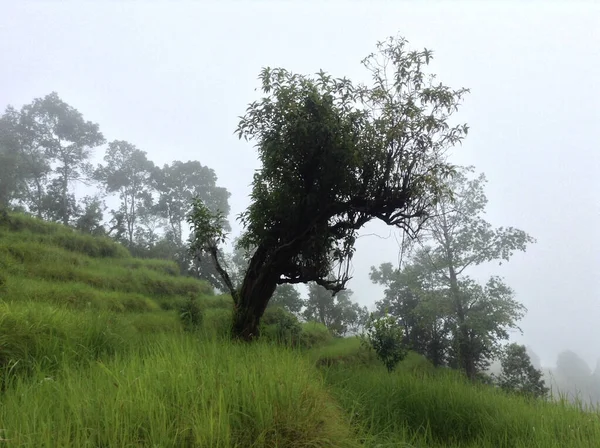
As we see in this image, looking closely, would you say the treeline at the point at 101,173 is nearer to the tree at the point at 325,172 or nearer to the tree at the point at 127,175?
the tree at the point at 127,175

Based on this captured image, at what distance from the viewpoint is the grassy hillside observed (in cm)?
233

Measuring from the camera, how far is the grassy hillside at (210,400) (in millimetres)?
2332

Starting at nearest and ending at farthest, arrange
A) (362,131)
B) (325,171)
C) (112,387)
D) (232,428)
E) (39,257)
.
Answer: (232,428)
(112,387)
(325,171)
(362,131)
(39,257)

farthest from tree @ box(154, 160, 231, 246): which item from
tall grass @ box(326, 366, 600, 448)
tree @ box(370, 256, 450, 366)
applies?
tall grass @ box(326, 366, 600, 448)

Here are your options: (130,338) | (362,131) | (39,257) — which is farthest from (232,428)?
(39,257)

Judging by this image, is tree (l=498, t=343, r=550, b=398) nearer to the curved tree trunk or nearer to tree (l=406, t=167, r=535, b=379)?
tree (l=406, t=167, r=535, b=379)

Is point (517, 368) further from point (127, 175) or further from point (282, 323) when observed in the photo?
point (127, 175)

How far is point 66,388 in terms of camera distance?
10.2 ft

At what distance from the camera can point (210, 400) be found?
2.59m

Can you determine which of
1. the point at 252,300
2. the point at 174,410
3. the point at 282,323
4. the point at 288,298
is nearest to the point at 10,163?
the point at 288,298

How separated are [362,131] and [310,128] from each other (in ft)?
4.82

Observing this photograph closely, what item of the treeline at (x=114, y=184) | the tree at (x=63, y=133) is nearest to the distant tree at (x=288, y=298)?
the treeline at (x=114, y=184)

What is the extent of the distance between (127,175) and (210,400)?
33.9m

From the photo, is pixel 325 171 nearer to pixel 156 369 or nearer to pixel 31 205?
pixel 156 369
